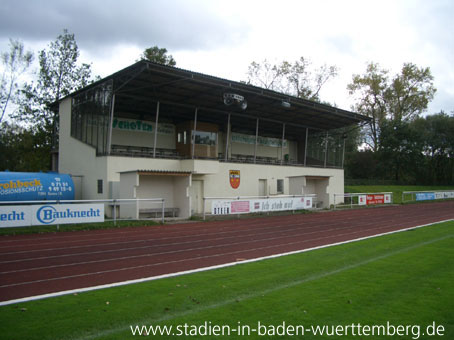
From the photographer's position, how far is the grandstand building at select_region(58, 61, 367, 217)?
75.5ft

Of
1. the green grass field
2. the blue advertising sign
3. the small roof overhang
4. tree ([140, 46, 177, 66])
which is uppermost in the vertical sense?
tree ([140, 46, 177, 66])

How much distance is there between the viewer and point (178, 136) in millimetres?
31094

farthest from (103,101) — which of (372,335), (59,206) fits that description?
(372,335)

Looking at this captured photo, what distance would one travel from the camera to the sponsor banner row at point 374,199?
32.4 metres

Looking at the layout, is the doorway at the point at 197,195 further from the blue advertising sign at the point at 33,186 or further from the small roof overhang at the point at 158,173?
the blue advertising sign at the point at 33,186

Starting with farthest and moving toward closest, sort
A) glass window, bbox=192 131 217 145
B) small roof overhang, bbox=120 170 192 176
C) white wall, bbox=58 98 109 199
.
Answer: glass window, bbox=192 131 217 145, white wall, bbox=58 98 109 199, small roof overhang, bbox=120 170 192 176

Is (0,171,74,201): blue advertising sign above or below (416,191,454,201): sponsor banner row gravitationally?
above

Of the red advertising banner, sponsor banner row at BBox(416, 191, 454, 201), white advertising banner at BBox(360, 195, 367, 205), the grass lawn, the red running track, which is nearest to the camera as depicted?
the red running track

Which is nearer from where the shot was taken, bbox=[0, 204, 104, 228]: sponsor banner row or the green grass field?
the green grass field

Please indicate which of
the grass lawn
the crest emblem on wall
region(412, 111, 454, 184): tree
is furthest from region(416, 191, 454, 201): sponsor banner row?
the crest emblem on wall

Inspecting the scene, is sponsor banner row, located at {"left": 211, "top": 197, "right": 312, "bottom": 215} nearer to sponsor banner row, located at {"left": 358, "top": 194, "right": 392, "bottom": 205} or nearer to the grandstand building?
the grandstand building

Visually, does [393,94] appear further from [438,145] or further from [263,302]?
[263,302]

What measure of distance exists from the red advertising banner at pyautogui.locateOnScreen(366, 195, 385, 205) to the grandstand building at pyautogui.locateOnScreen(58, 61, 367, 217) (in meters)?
4.59

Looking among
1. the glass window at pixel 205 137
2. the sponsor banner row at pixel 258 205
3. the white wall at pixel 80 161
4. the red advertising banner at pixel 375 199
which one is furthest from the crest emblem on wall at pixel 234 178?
the red advertising banner at pixel 375 199
